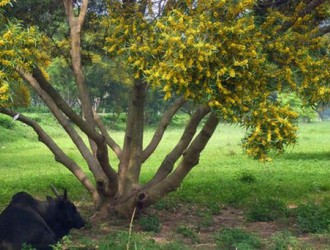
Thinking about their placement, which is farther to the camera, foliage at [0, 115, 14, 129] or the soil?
foliage at [0, 115, 14, 129]

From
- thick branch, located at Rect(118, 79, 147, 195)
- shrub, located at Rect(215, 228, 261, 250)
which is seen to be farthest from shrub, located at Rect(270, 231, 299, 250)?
thick branch, located at Rect(118, 79, 147, 195)

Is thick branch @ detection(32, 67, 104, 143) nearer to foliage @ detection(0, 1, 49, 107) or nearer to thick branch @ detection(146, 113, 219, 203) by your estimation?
thick branch @ detection(146, 113, 219, 203)

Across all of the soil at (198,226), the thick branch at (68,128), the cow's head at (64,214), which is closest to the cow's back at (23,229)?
the cow's head at (64,214)

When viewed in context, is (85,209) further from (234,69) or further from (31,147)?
(31,147)

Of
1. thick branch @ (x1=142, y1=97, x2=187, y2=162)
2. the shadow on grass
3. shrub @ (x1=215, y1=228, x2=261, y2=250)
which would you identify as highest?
thick branch @ (x1=142, y1=97, x2=187, y2=162)

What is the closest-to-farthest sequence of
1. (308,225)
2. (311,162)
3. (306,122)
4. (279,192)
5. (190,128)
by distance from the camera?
(308,225)
(190,128)
(279,192)
(311,162)
(306,122)

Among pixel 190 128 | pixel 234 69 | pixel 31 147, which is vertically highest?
pixel 234 69

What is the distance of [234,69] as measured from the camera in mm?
6930

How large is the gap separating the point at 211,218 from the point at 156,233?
1.48 meters

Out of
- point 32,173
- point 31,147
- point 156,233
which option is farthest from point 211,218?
point 31,147

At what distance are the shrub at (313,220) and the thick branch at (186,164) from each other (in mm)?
1915

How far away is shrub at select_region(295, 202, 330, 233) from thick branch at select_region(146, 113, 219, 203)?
1.91 metres

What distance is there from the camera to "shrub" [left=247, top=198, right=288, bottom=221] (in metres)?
11.1

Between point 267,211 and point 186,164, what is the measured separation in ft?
6.21
